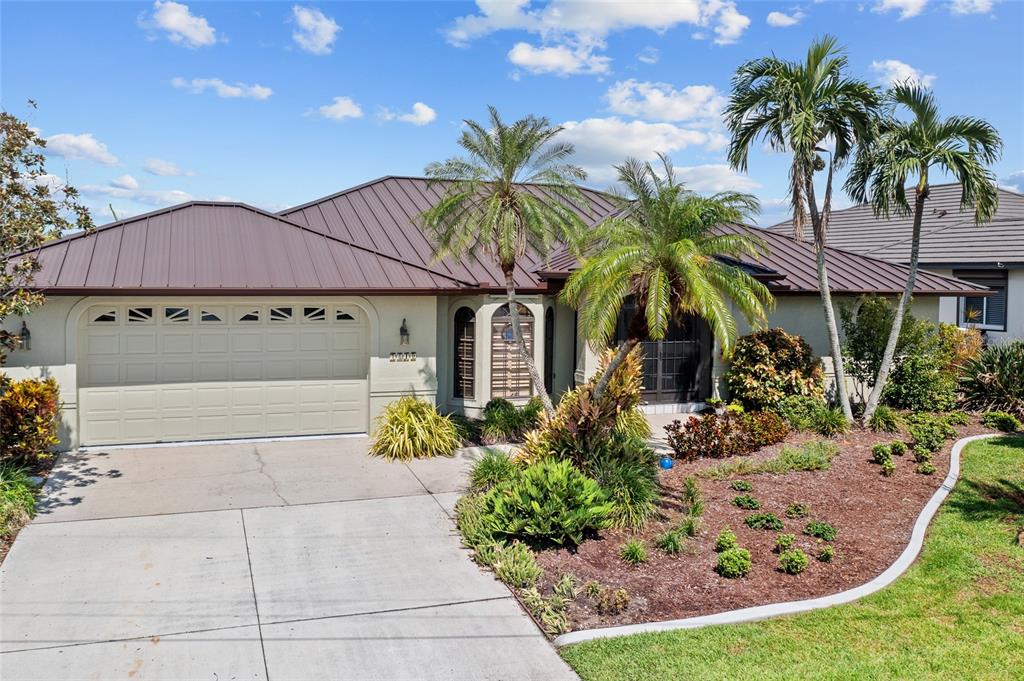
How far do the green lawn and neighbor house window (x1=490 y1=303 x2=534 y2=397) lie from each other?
27.9ft

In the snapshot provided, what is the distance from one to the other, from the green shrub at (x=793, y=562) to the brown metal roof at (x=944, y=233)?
1338 cm

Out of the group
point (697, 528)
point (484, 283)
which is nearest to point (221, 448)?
point (484, 283)

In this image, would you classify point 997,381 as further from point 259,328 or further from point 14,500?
point 14,500

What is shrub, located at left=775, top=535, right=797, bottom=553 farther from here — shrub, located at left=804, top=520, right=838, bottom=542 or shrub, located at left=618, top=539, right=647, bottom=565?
shrub, located at left=618, top=539, right=647, bottom=565

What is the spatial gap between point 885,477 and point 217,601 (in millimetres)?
9352

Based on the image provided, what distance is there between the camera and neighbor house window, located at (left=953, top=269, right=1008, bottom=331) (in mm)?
21234

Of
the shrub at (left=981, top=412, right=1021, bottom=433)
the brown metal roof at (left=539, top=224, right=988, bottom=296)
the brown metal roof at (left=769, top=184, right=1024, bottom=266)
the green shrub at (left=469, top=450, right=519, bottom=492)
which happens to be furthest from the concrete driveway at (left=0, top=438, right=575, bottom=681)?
the brown metal roof at (left=769, top=184, right=1024, bottom=266)

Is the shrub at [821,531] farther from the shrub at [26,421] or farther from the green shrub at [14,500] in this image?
the shrub at [26,421]

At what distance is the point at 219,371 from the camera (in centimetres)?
1336

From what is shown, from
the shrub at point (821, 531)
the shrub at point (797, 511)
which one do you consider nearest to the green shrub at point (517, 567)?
the shrub at point (821, 531)

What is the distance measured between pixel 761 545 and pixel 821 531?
840mm

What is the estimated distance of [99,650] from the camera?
627 centimetres

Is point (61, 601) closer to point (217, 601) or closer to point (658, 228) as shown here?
point (217, 601)

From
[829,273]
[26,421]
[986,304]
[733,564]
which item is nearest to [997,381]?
[829,273]
